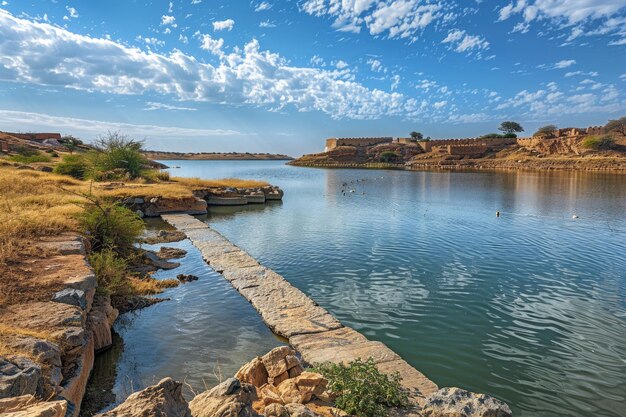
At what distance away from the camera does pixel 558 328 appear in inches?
290

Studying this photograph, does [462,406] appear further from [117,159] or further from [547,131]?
[547,131]

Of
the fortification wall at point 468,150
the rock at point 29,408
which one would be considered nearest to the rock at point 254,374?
the rock at point 29,408

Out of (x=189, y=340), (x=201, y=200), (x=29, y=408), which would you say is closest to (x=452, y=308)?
(x=189, y=340)

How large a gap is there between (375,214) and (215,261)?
11532 mm

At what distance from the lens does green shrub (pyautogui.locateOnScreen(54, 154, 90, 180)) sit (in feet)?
86.8

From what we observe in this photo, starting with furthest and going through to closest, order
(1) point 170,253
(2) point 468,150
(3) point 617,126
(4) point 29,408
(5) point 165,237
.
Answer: (2) point 468,150 → (3) point 617,126 → (5) point 165,237 → (1) point 170,253 → (4) point 29,408

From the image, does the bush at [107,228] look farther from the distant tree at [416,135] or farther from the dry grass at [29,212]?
the distant tree at [416,135]

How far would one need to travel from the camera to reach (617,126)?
8012 cm

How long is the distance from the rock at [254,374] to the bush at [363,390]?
2.51 feet

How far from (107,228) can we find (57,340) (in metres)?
7.33

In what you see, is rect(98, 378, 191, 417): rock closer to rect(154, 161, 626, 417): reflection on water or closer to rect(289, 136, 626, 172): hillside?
rect(154, 161, 626, 417): reflection on water

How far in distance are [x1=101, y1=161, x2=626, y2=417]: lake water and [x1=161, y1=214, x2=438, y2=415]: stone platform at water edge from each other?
330 millimetres

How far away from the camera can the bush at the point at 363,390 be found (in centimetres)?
435

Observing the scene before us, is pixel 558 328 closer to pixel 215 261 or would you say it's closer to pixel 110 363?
pixel 110 363
